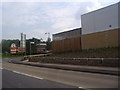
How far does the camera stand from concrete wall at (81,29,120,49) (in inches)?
1175

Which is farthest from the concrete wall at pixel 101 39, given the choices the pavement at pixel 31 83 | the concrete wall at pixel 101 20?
the pavement at pixel 31 83

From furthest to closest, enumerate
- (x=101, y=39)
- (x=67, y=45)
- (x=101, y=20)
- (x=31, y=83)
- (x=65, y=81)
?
(x=67, y=45), (x=101, y=20), (x=101, y=39), (x=65, y=81), (x=31, y=83)

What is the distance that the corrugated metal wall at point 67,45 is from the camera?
39506 millimetres

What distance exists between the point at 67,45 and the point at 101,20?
32.7ft

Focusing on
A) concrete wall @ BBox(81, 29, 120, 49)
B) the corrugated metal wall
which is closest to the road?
concrete wall @ BBox(81, 29, 120, 49)

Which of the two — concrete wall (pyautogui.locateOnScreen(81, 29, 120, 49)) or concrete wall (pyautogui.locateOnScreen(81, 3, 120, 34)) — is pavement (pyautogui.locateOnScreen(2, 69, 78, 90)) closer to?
concrete wall (pyautogui.locateOnScreen(81, 29, 120, 49))

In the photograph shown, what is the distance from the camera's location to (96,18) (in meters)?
35.9

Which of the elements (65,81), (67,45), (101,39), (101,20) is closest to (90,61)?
(101,39)

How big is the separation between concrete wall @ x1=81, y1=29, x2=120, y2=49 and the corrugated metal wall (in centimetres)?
150

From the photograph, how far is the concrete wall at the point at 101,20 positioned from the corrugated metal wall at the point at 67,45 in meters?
2.33

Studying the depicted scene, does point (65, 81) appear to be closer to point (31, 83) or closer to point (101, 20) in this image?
point (31, 83)

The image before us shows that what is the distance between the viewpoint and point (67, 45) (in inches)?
1666

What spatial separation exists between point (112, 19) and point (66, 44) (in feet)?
42.4

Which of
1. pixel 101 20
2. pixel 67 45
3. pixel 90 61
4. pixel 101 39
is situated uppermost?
pixel 101 20
